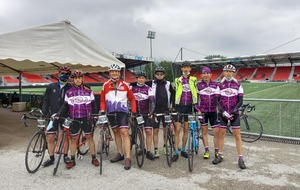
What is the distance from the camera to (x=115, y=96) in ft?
15.3

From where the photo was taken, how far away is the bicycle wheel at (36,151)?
14.2 ft

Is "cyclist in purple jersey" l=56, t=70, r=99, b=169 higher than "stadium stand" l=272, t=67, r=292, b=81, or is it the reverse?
"stadium stand" l=272, t=67, r=292, b=81

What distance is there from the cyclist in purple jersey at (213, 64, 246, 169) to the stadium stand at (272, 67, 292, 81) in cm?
5355

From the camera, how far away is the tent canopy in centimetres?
689

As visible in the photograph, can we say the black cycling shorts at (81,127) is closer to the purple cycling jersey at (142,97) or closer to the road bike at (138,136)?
the road bike at (138,136)

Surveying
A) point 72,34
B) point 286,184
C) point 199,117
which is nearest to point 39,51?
point 72,34

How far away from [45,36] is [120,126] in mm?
4603

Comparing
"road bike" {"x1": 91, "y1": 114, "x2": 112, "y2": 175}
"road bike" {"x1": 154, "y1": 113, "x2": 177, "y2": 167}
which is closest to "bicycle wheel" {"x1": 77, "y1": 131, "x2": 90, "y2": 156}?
"road bike" {"x1": 91, "y1": 114, "x2": 112, "y2": 175}

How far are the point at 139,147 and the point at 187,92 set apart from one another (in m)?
1.44

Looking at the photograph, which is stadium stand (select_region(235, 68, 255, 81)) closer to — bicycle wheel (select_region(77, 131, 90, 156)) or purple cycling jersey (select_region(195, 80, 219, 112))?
purple cycling jersey (select_region(195, 80, 219, 112))

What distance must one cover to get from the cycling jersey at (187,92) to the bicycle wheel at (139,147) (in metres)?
0.99

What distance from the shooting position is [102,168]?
4539 millimetres

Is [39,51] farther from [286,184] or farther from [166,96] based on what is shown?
[286,184]

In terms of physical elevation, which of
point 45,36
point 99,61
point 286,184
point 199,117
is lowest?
point 286,184
